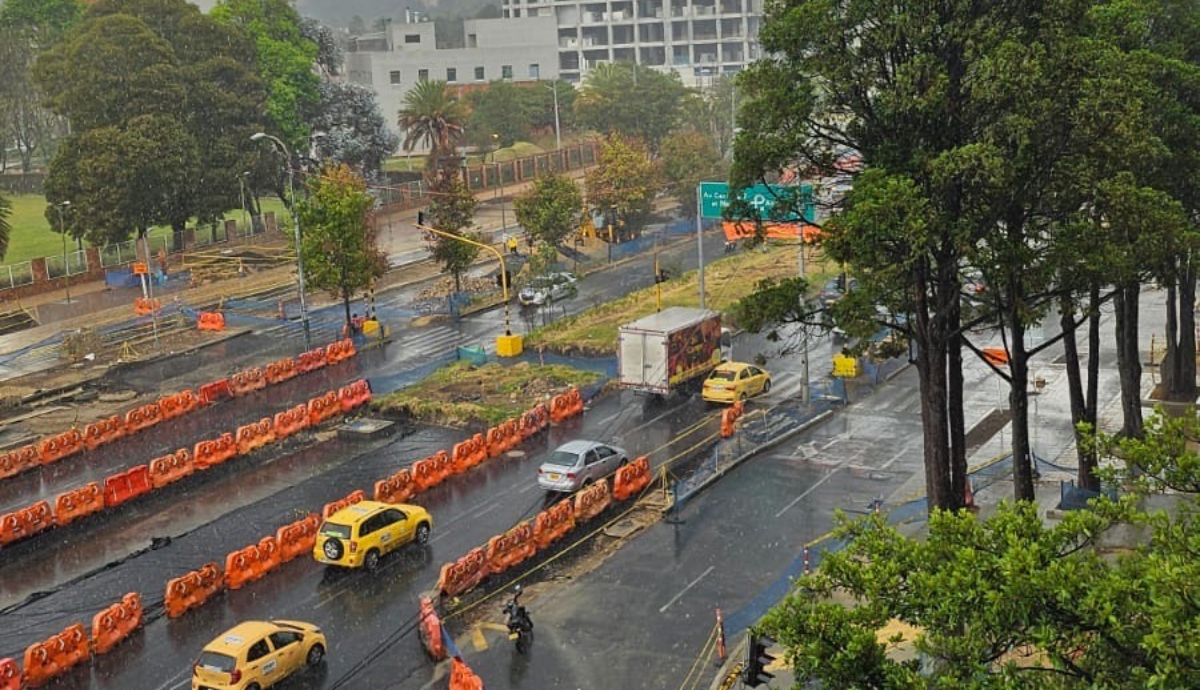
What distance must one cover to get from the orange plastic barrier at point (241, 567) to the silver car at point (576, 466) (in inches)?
335

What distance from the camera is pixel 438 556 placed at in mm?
32312

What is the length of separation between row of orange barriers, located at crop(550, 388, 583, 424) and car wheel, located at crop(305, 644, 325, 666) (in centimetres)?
1826

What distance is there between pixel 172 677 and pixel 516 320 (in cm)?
3740

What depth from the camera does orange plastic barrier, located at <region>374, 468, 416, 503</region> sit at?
35.8 metres

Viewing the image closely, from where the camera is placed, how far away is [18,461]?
40781mm

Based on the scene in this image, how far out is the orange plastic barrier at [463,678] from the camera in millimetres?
23375

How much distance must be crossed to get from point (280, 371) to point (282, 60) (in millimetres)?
46219

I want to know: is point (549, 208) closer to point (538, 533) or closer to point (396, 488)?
point (396, 488)

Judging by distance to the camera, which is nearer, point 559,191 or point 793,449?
point 793,449

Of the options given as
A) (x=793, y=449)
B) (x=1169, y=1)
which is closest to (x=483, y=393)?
(x=793, y=449)

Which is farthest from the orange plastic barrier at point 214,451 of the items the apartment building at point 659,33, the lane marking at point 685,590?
the apartment building at point 659,33

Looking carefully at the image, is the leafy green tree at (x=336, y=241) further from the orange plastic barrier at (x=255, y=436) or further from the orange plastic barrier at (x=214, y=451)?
the orange plastic barrier at (x=214, y=451)

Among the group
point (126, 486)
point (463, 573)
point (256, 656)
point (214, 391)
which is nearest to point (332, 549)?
point (463, 573)

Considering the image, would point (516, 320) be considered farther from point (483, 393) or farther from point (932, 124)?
point (932, 124)
